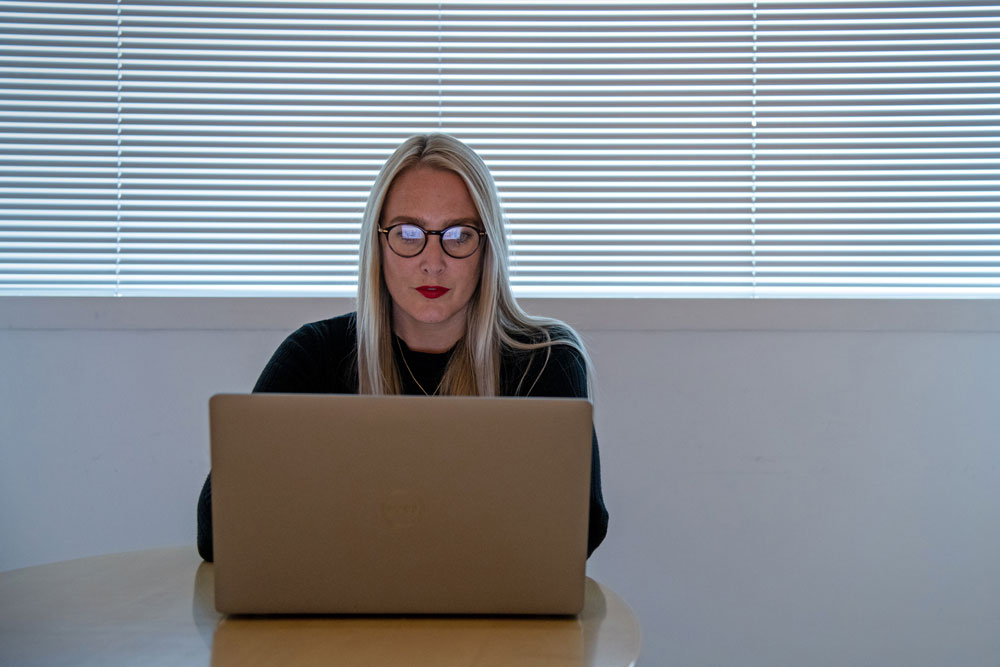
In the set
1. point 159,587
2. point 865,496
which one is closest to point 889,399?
point 865,496

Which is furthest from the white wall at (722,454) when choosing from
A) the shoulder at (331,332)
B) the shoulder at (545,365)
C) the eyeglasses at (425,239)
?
the eyeglasses at (425,239)

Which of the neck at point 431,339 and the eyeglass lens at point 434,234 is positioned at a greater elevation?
the eyeglass lens at point 434,234

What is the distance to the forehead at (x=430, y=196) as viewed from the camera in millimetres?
1913

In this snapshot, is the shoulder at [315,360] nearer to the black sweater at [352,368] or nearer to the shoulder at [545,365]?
the black sweater at [352,368]

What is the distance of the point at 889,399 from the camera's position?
2.47 meters

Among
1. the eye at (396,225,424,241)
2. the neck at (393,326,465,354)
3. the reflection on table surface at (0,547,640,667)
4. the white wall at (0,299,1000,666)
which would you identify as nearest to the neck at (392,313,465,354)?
the neck at (393,326,465,354)

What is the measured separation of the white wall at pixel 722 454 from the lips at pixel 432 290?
617 mm

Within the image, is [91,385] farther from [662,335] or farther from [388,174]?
[662,335]

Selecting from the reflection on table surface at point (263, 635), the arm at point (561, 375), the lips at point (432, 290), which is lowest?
the reflection on table surface at point (263, 635)

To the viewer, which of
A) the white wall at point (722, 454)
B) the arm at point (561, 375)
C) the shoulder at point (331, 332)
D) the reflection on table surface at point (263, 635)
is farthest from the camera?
the white wall at point (722, 454)

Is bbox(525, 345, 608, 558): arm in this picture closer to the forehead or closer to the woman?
the woman

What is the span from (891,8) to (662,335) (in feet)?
3.63

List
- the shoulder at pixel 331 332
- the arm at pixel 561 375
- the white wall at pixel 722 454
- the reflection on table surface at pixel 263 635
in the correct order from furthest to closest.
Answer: the white wall at pixel 722 454 → the shoulder at pixel 331 332 → the arm at pixel 561 375 → the reflection on table surface at pixel 263 635

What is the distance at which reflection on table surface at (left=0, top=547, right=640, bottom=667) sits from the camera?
1.00 metres
